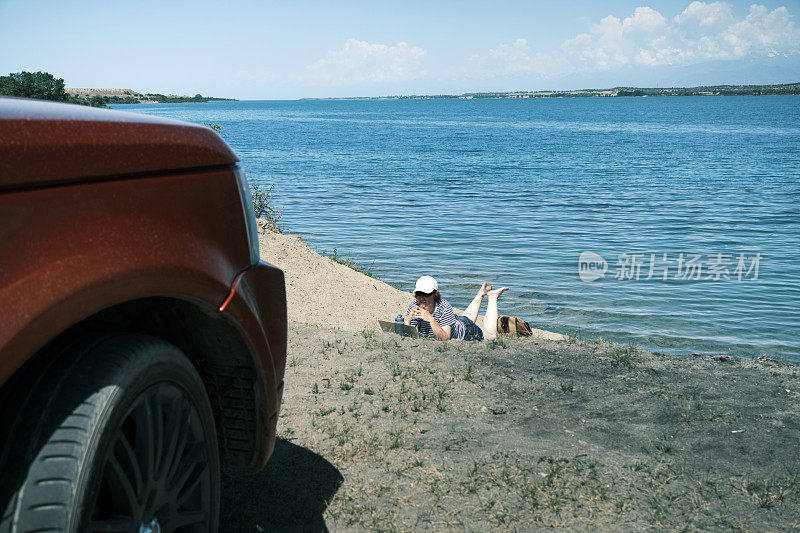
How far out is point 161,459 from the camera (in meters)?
2.03

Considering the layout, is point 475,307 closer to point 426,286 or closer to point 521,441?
A: point 426,286

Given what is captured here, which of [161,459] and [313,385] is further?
[313,385]

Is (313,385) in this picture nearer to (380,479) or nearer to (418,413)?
(418,413)

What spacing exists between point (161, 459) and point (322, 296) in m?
8.45

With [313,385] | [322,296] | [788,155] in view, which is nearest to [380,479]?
[313,385]

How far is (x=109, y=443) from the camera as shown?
1.74 meters

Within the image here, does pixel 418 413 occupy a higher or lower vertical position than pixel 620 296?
higher

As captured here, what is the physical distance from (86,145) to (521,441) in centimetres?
311

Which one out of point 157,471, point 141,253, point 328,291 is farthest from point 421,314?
point 141,253

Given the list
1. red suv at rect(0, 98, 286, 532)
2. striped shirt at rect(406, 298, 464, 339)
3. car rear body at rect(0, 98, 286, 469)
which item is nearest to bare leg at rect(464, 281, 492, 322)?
striped shirt at rect(406, 298, 464, 339)

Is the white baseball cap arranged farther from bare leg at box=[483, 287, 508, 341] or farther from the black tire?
the black tire

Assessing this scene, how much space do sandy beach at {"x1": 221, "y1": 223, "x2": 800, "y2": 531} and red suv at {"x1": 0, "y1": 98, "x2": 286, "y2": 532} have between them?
1230mm

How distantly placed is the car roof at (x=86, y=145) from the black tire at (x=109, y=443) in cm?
48

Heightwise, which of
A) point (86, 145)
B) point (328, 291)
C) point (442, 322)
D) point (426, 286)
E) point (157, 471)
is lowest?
point (328, 291)
